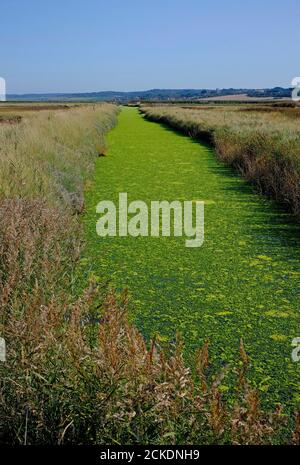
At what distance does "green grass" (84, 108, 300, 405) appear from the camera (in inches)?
104

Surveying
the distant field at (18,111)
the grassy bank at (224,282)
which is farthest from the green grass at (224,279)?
the distant field at (18,111)

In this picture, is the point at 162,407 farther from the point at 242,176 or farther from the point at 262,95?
the point at 262,95

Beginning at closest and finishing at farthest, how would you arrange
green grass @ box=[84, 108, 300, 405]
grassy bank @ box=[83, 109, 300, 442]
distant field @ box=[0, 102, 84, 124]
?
1. grassy bank @ box=[83, 109, 300, 442]
2. green grass @ box=[84, 108, 300, 405]
3. distant field @ box=[0, 102, 84, 124]

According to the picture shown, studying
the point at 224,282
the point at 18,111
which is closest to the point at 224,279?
the point at 224,282

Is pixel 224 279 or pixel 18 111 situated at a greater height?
pixel 18 111

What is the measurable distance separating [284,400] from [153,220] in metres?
3.29

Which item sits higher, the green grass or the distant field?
the distant field

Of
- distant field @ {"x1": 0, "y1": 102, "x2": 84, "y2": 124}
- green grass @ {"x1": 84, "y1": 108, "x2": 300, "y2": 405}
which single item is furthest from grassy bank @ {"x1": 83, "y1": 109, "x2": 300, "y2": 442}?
distant field @ {"x1": 0, "y1": 102, "x2": 84, "y2": 124}

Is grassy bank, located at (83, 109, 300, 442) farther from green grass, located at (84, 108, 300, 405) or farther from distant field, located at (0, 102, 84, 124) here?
distant field, located at (0, 102, 84, 124)

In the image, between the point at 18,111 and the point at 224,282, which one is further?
the point at 18,111

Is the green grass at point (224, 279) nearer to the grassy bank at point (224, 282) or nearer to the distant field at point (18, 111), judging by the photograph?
the grassy bank at point (224, 282)

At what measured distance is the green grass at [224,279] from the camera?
2638mm

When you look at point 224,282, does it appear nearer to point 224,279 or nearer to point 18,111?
point 224,279

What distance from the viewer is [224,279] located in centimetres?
361
